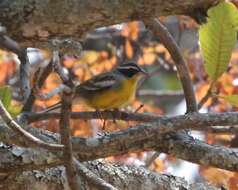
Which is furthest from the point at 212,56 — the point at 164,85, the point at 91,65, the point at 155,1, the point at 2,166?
the point at 164,85

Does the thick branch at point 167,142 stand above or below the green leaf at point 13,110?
below

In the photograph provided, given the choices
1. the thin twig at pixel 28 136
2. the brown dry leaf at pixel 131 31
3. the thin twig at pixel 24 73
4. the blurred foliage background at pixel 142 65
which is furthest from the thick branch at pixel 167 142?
the brown dry leaf at pixel 131 31

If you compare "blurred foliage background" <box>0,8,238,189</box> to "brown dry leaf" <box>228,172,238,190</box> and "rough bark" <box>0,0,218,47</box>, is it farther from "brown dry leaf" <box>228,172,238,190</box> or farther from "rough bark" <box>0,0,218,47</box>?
"rough bark" <box>0,0,218,47</box>

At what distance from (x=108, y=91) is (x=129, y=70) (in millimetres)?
427

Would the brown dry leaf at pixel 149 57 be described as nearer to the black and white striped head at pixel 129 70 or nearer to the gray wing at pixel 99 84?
the black and white striped head at pixel 129 70

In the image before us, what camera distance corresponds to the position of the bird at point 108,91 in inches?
219

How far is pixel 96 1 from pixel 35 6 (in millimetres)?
253

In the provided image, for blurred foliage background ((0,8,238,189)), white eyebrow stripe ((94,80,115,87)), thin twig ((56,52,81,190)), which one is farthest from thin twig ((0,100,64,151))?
white eyebrow stripe ((94,80,115,87))

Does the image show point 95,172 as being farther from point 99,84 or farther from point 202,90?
point 202,90

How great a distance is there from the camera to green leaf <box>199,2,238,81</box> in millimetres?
2959

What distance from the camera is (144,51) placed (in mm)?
7168

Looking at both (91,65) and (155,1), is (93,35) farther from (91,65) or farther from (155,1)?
(155,1)

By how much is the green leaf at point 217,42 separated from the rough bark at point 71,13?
0.80 ft

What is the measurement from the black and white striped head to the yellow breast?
22 centimetres
